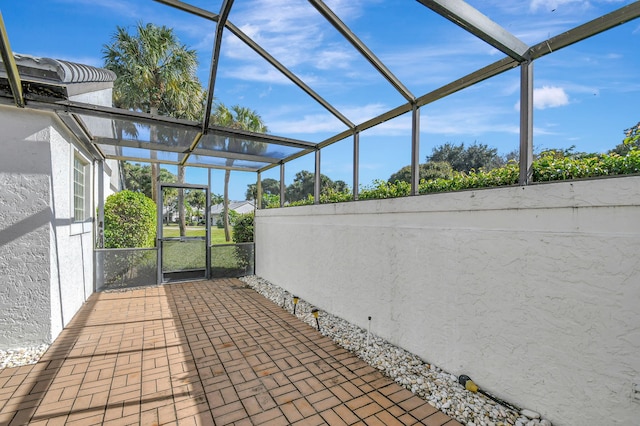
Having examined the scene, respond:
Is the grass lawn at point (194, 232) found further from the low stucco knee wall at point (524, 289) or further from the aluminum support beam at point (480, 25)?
the aluminum support beam at point (480, 25)

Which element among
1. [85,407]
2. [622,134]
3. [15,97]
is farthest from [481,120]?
[15,97]

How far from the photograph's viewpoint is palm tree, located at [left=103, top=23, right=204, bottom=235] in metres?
11.4

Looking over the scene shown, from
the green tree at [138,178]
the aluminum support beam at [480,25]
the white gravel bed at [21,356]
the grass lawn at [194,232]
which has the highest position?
the green tree at [138,178]

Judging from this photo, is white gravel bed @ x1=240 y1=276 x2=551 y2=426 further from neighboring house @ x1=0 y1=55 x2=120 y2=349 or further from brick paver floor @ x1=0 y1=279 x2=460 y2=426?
neighboring house @ x1=0 y1=55 x2=120 y2=349

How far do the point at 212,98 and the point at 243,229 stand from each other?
4813 millimetres

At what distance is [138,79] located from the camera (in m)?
11.3

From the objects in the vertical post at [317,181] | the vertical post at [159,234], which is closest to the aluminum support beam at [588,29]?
the vertical post at [317,181]

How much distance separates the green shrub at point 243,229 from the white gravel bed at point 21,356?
5079mm

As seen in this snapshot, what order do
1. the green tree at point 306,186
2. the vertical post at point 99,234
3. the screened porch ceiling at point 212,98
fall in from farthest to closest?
the vertical post at point 99,234, the green tree at point 306,186, the screened porch ceiling at point 212,98

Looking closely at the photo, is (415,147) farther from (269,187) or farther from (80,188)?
(80,188)

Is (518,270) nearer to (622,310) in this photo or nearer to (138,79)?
(622,310)

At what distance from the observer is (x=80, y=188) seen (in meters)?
5.70

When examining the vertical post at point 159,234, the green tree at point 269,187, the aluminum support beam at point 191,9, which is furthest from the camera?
the green tree at point 269,187

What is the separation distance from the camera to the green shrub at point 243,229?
8.56m
